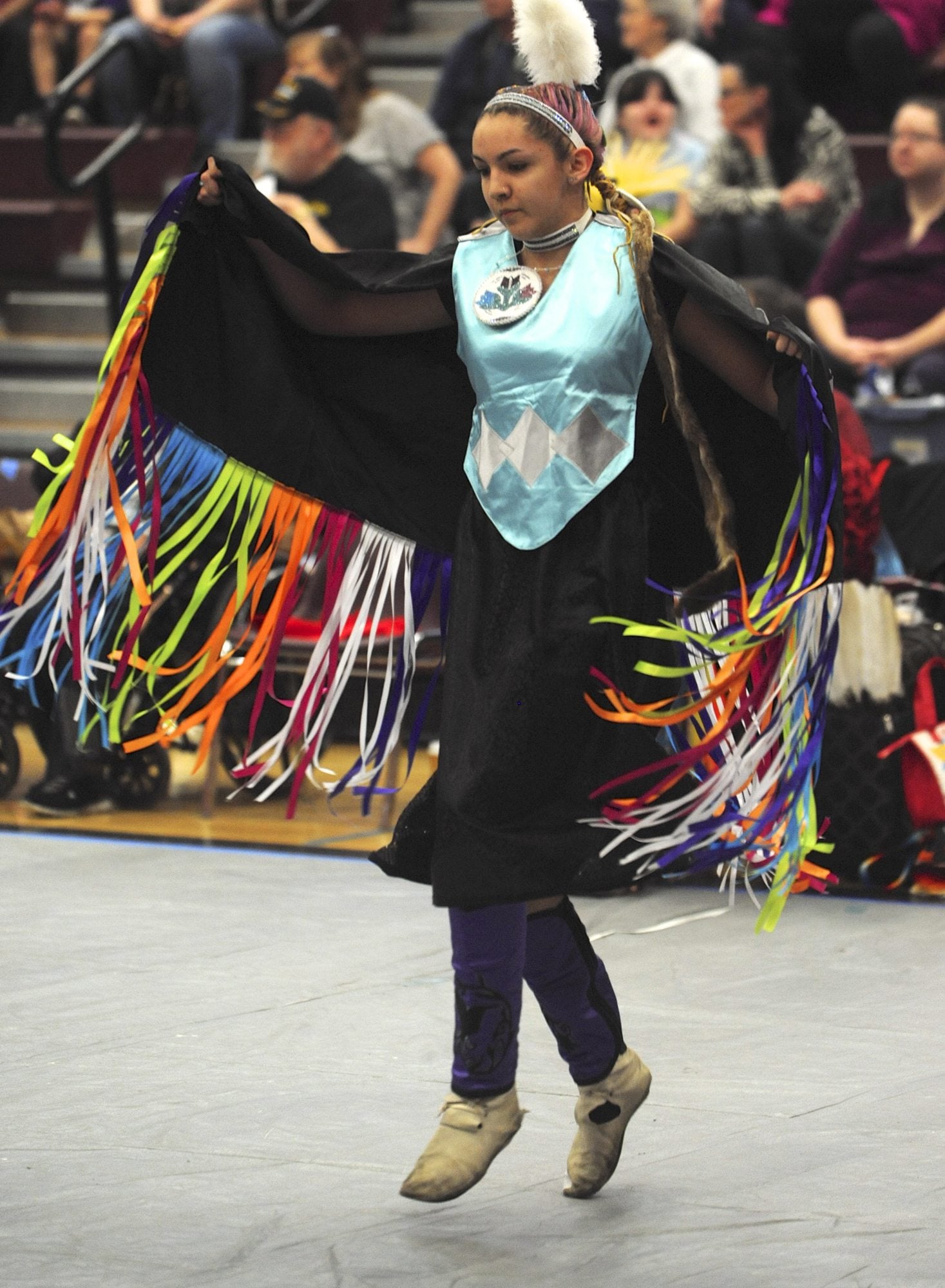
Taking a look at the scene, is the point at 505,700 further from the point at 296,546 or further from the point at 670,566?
the point at 296,546

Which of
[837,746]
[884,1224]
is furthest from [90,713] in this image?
[884,1224]

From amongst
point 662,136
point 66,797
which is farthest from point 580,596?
point 662,136

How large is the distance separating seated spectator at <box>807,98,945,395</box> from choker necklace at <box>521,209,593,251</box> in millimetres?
3793

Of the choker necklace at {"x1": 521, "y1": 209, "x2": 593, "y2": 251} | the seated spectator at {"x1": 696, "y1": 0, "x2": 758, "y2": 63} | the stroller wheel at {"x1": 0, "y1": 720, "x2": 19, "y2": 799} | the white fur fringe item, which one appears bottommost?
the stroller wheel at {"x1": 0, "y1": 720, "x2": 19, "y2": 799}

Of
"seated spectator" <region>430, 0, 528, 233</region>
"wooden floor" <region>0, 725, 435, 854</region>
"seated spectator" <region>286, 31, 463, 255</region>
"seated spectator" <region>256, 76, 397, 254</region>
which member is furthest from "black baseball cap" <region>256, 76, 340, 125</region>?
"wooden floor" <region>0, 725, 435, 854</region>

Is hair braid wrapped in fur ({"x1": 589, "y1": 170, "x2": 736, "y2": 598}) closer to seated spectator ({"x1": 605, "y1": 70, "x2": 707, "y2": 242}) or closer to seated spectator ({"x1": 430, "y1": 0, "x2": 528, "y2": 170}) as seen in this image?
seated spectator ({"x1": 605, "y1": 70, "x2": 707, "y2": 242})

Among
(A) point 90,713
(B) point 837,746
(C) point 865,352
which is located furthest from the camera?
(C) point 865,352

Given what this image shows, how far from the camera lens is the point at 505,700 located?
2.66 m

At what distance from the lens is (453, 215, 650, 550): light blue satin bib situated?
270cm

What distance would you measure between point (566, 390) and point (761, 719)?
0.52 m

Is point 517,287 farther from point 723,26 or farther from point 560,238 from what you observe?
point 723,26

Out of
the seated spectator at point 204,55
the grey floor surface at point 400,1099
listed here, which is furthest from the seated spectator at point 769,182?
the grey floor surface at point 400,1099

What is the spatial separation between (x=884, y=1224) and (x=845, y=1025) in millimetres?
1023

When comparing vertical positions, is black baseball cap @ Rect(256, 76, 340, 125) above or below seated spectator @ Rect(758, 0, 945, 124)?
below
